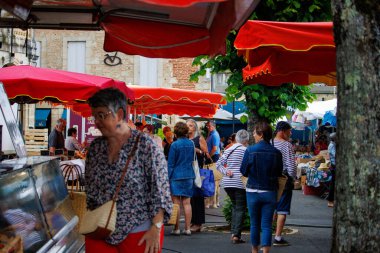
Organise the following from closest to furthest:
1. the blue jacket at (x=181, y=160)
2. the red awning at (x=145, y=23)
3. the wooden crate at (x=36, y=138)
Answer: the red awning at (x=145, y=23), the blue jacket at (x=181, y=160), the wooden crate at (x=36, y=138)

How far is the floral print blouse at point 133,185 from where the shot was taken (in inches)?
179

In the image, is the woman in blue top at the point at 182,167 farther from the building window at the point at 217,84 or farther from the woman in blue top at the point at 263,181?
the building window at the point at 217,84

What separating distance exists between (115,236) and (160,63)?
32832 millimetres

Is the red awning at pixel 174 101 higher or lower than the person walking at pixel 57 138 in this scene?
higher

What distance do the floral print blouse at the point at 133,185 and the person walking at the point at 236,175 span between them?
589 cm

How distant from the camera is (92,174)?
4.71 m

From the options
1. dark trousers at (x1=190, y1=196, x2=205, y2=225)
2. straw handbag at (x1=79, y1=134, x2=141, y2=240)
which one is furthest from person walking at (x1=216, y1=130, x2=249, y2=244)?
straw handbag at (x1=79, y1=134, x2=141, y2=240)

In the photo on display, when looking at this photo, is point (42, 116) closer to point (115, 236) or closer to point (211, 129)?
point (211, 129)

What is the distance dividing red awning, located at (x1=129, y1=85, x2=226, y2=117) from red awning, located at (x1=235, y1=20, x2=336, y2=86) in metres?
6.77

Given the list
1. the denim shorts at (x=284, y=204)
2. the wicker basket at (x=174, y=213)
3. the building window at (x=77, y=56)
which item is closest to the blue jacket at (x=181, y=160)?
the wicker basket at (x=174, y=213)

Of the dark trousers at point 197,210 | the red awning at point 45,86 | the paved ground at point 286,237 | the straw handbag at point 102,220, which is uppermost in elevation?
the red awning at point 45,86

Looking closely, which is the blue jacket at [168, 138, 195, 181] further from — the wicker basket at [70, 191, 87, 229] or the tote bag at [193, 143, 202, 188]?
the wicker basket at [70, 191, 87, 229]

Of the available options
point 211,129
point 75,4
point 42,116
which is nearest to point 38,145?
point 211,129

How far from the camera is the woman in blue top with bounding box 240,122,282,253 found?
8602mm
